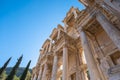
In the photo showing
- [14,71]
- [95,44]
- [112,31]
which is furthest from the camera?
[14,71]

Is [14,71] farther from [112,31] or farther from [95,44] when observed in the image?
[112,31]

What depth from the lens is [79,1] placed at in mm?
15992

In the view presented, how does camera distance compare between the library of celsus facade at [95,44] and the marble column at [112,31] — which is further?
the library of celsus facade at [95,44]

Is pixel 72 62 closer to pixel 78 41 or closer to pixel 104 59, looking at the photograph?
pixel 78 41

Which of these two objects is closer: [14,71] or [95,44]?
[95,44]

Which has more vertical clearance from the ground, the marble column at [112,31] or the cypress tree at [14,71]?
the cypress tree at [14,71]

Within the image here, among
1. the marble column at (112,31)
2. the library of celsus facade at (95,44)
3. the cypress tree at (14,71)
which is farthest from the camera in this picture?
the cypress tree at (14,71)

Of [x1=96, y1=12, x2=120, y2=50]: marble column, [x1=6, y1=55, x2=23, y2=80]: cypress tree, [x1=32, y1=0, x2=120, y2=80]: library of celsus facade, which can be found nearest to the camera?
[x1=96, y1=12, x2=120, y2=50]: marble column

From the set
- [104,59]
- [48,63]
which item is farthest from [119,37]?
[48,63]

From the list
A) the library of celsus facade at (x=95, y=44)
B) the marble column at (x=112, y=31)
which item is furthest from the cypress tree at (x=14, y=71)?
the marble column at (x=112, y=31)

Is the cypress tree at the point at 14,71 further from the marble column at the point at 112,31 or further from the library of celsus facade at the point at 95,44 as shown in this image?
the marble column at the point at 112,31

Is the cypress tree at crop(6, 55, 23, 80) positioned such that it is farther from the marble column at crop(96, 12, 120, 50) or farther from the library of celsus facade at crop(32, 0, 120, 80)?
the marble column at crop(96, 12, 120, 50)

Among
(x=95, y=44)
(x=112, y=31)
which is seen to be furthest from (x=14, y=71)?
(x=112, y=31)

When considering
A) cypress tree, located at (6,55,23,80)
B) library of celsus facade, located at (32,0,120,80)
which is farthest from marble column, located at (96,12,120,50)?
cypress tree, located at (6,55,23,80)
